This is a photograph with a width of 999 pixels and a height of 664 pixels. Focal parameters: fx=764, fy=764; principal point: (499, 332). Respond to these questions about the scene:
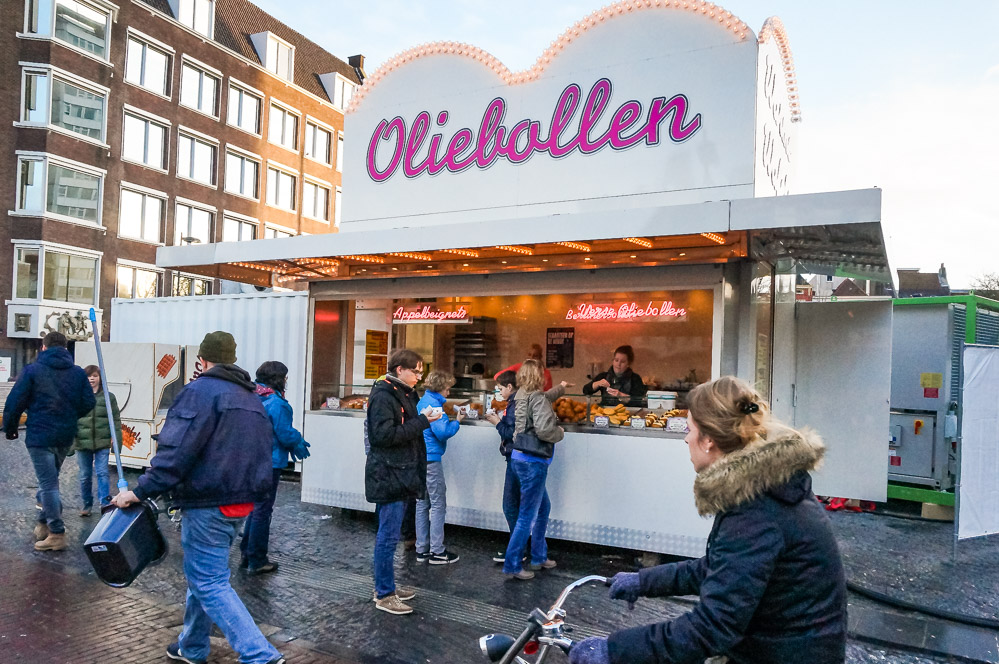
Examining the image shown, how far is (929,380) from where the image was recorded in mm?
9766

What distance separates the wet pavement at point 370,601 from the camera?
4.88m

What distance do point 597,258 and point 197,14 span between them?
98.8ft

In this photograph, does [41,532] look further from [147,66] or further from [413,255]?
[147,66]

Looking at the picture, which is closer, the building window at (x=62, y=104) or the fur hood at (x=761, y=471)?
the fur hood at (x=761, y=471)

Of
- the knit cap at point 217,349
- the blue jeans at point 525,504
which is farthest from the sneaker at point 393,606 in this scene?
the knit cap at point 217,349

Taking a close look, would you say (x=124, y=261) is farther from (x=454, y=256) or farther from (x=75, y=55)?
(x=454, y=256)

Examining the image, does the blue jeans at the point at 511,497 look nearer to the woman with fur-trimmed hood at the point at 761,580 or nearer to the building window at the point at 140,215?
the woman with fur-trimmed hood at the point at 761,580

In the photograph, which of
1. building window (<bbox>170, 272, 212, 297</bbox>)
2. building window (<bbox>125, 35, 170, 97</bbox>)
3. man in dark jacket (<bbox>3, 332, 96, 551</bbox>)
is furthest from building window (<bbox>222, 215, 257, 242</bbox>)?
man in dark jacket (<bbox>3, 332, 96, 551</bbox>)

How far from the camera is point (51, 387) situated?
7.02m

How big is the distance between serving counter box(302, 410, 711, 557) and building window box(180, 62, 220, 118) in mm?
26682

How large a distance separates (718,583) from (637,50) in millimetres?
6903

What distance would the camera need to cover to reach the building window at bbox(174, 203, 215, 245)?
100.0 feet

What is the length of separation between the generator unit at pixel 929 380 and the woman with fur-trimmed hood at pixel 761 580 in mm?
8453

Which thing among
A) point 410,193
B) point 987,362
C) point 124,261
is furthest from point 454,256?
point 124,261
